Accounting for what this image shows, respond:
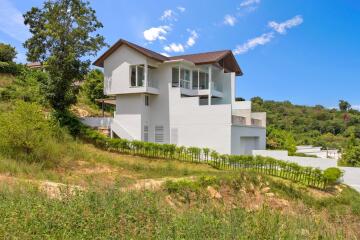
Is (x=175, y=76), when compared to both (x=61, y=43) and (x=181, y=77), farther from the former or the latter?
(x=61, y=43)

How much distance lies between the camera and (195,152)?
20.5 metres

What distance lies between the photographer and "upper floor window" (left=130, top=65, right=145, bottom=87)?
23858 millimetres

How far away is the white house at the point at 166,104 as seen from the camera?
72.9 ft

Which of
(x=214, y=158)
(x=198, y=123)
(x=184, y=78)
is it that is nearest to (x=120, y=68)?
(x=184, y=78)

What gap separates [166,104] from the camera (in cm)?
2403

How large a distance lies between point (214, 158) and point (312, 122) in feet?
129

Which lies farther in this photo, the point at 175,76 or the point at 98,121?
the point at 175,76

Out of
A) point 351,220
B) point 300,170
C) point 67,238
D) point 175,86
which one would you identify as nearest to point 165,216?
point 67,238

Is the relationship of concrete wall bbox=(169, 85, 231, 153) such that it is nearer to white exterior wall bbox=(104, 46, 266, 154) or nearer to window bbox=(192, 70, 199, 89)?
white exterior wall bbox=(104, 46, 266, 154)

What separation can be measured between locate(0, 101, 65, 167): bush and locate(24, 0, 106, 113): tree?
7.51 meters

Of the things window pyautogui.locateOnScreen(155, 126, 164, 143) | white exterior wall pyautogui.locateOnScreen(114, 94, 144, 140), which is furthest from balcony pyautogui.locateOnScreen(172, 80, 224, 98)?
window pyautogui.locateOnScreen(155, 126, 164, 143)

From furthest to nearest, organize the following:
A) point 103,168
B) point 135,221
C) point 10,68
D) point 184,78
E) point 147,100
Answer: point 10,68 → point 184,78 → point 147,100 → point 103,168 → point 135,221

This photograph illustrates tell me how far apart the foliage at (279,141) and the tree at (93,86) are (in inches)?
777

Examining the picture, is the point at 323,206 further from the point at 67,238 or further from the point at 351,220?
the point at 67,238
